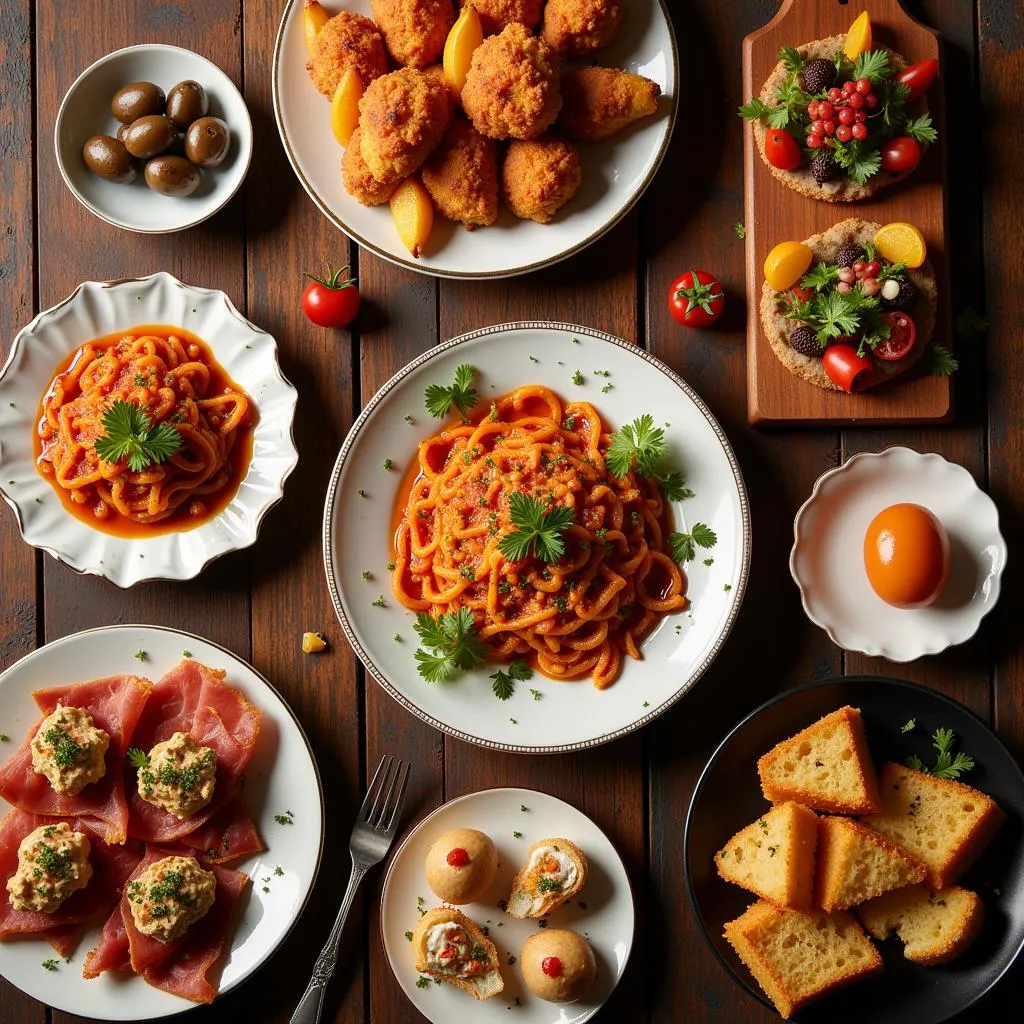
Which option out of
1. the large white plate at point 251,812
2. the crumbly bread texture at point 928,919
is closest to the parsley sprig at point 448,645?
the large white plate at point 251,812

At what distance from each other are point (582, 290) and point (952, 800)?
7.50 feet

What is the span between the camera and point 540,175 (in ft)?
11.5

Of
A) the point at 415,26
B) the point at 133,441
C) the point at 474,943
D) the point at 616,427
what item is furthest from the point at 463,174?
the point at 474,943

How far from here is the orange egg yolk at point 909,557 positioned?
3424mm

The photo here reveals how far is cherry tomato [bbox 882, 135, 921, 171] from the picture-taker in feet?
11.6

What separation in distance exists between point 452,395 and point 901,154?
5.95 feet

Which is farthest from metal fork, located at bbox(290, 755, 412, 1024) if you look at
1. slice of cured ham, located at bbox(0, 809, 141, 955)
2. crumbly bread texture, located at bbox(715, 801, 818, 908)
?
crumbly bread texture, located at bbox(715, 801, 818, 908)

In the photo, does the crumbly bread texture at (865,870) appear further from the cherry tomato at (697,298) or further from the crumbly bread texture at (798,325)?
the cherry tomato at (697,298)

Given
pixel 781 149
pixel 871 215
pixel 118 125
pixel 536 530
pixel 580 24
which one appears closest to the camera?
pixel 536 530

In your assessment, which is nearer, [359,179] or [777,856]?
[777,856]

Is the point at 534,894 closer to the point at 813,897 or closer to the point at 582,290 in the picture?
the point at 813,897

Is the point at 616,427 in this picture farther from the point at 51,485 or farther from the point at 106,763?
the point at 106,763

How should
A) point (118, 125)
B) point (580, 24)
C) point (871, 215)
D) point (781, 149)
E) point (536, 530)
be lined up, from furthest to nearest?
point (118, 125) < point (871, 215) < point (781, 149) < point (580, 24) < point (536, 530)

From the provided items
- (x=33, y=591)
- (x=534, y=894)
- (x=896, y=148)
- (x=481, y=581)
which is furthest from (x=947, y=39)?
(x=33, y=591)
